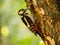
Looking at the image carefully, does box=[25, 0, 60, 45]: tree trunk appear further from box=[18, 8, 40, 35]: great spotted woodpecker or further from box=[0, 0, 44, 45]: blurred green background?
box=[0, 0, 44, 45]: blurred green background

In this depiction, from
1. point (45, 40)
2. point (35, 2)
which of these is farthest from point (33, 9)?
point (45, 40)

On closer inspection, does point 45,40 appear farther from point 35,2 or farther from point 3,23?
point 3,23

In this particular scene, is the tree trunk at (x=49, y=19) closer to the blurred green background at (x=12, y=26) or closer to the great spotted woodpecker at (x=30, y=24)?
the great spotted woodpecker at (x=30, y=24)

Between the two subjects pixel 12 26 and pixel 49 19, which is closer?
pixel 49 19

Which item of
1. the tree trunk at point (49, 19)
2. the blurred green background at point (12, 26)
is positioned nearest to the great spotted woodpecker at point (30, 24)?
the tree trunk at point (49, 19)

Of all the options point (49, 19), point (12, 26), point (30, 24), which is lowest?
point (12, 26)

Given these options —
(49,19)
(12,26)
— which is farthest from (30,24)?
(12,26)

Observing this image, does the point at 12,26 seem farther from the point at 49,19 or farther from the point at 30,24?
the point at 49,19
